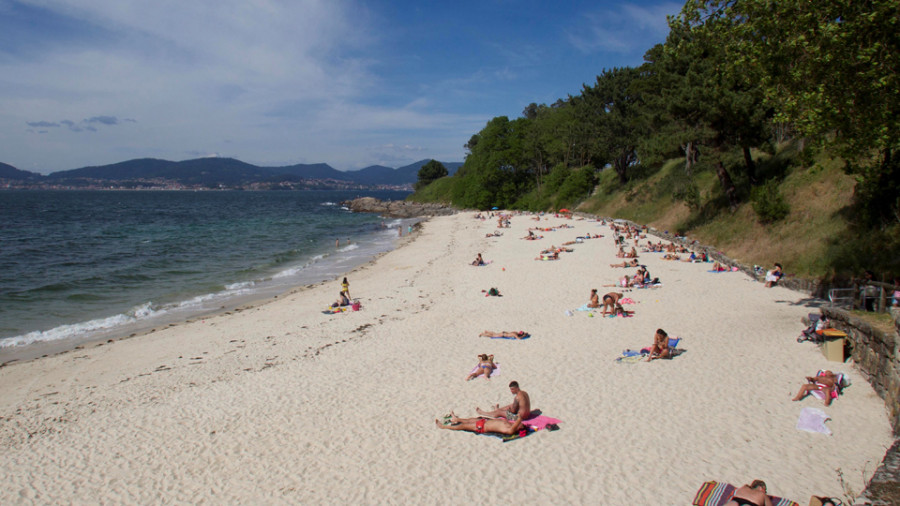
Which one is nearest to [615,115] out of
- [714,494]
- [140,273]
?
[140,273]

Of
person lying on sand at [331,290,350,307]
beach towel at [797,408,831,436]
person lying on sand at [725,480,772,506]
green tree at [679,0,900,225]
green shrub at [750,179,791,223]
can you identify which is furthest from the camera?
green shrub at [750,179,791,223]

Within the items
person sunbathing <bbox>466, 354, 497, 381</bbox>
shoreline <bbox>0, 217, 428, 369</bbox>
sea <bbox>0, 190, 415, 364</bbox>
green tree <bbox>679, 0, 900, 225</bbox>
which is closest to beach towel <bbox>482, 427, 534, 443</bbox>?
person sunbathing <bbox>466, 354, 497, 381</bbox>

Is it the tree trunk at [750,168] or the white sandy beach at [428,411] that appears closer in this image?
the white sandy beach at [428,411]

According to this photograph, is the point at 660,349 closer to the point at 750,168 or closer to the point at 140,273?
the point at 750,168

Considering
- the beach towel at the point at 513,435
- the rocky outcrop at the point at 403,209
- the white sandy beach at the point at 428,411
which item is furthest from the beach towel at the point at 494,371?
the rocky outcrop at the point at 403,209

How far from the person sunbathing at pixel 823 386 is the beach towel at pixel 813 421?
0.67 m

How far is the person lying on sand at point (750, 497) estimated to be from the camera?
5312 millimetres

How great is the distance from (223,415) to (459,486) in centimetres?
474

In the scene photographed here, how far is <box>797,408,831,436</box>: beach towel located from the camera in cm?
732

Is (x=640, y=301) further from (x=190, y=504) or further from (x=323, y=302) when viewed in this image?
(x=190, y=504)

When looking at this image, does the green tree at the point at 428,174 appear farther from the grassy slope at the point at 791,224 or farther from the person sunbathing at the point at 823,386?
the person sunbathing at the point at 823,386

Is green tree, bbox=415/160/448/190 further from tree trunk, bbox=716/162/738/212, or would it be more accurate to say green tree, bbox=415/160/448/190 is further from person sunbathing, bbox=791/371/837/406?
person sunbathing, bbox=791/371/837/406

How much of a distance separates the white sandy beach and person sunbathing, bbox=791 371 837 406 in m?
0.17

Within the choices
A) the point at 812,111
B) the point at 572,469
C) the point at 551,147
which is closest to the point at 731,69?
the point at 812,111
